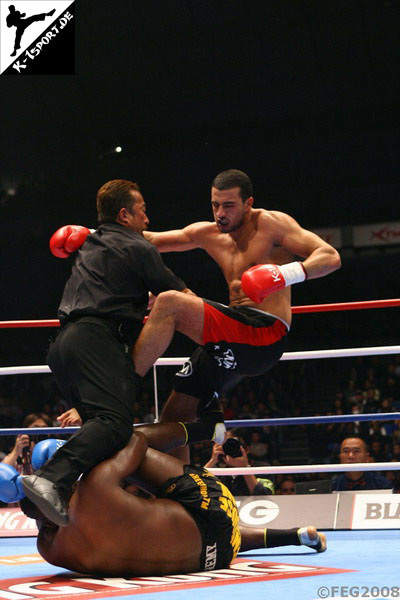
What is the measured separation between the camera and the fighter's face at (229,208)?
9.13 ft

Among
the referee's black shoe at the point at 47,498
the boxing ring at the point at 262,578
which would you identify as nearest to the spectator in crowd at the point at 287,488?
the boxing ring at the point at 262,578

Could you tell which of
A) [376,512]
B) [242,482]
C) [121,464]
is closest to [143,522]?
[121,464]

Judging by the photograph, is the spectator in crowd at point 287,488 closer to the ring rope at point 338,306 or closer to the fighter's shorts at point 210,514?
the ring rope at point 338,306

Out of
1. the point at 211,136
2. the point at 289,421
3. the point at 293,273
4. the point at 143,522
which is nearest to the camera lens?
the point at 143,522

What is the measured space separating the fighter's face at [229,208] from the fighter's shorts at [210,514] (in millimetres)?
981

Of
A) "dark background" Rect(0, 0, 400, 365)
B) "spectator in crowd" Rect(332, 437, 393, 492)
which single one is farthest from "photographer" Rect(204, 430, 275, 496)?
"dark background" Rect(0, 0, 400, 365)

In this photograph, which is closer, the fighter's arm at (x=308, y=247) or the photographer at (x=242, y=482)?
the fighter's arm at (x=308, y=247)

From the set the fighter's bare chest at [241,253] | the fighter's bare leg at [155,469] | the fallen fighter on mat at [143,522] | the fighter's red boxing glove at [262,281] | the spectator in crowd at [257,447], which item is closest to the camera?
the fallen fighter on mat at [143,522]

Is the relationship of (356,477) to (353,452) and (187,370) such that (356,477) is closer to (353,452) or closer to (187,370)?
(353,452)

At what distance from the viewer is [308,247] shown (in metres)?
2.73

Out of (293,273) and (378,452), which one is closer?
(293,273)

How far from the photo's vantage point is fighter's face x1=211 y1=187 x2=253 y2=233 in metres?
2.78

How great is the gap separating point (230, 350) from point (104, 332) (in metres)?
0.49

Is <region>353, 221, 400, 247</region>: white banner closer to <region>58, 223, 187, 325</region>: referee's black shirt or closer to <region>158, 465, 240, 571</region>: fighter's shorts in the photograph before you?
<region>58, 223, 187, 325</region>: referee's black shirt
